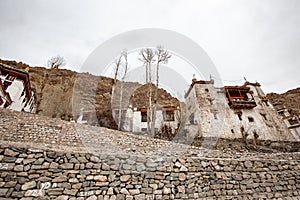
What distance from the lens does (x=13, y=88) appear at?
16.6 meters

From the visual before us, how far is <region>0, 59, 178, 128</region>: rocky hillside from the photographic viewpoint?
22.1 meters

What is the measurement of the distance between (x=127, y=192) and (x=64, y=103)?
26.0 metres

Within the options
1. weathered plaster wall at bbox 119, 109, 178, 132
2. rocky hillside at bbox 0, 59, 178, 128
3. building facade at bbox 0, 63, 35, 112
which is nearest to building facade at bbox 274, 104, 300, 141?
weathered plaster wall at bbox 119, 109, 178, 132

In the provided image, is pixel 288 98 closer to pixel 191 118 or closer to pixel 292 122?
pixel 292 122

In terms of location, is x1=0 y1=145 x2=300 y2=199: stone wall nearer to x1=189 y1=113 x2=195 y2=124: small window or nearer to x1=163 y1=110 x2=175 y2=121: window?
x1=189 y1=113 x2=195 y2=124: small window

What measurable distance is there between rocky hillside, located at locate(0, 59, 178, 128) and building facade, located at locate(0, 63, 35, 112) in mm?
3393

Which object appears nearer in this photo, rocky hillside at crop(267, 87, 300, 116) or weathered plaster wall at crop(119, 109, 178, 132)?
weathered plaster wall at crop(119, 109, 178, 132)

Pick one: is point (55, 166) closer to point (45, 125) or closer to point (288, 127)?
point (45, 125)

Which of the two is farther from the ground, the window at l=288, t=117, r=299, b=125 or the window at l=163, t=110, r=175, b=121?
the window at l=163, t=110, r=175, b=121

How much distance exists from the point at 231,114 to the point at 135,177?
1701 cm

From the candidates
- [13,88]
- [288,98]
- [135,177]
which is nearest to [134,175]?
[135,177]

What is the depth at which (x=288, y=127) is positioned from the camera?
19.7 m

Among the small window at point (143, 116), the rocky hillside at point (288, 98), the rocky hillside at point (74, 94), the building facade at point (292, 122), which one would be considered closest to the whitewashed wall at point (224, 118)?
the building facade at point (292, 122)

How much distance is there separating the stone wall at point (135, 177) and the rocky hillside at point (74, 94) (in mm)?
14430
